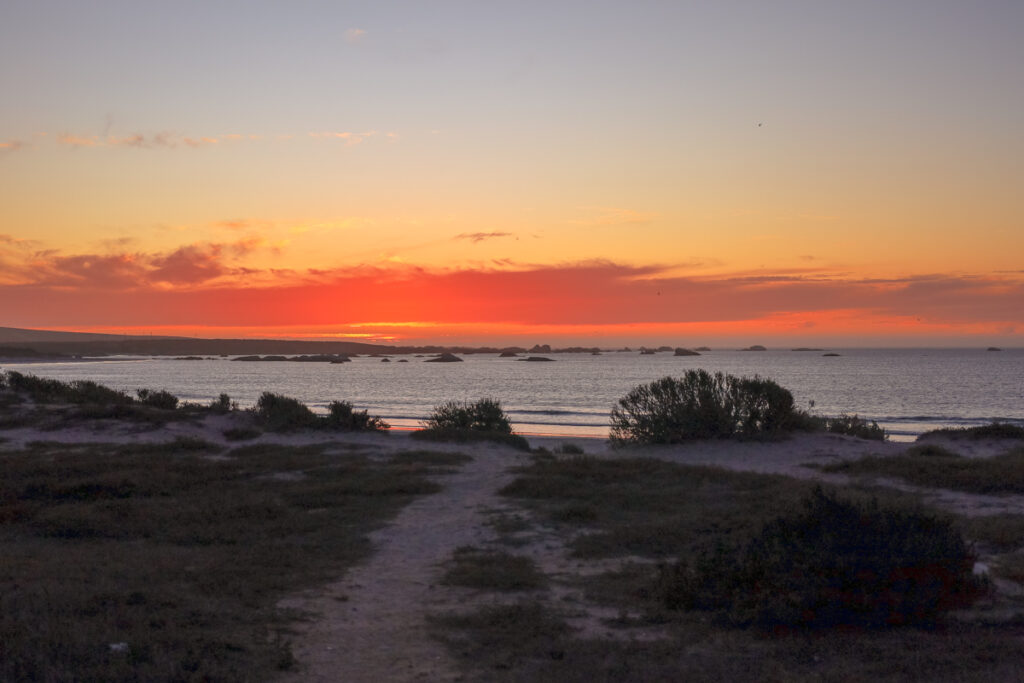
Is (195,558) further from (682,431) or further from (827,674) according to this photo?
(682,431)

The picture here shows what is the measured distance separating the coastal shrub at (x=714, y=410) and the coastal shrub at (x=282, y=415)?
1130 centimetres

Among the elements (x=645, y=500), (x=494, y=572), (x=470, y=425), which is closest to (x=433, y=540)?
(x=494, y=572)

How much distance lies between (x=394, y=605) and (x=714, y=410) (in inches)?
648

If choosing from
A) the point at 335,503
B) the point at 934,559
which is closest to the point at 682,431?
the point at 335,503

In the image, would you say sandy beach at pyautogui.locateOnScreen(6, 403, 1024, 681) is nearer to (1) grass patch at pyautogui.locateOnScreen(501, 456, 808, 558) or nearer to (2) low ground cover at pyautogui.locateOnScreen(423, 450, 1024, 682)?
(2) low ground cover at pyautogui.locateOnScreen(423, 450, 1024, 682)

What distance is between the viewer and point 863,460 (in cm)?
1817

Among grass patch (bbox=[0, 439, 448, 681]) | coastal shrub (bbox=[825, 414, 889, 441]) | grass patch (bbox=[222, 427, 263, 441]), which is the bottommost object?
grass patch (bbox=[222, 427, 263, 441])

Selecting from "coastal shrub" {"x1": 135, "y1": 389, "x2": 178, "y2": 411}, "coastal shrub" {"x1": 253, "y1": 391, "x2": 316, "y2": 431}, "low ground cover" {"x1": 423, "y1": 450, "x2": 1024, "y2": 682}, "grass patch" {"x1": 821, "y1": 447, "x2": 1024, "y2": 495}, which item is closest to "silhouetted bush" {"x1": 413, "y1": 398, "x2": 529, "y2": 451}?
"coastal shrub" {"x1": 253, "y1": 391, "x2": 316, "y2": 431}

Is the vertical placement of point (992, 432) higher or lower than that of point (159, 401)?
higher

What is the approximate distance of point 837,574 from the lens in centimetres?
715

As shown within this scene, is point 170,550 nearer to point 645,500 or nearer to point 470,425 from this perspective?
point 645,500

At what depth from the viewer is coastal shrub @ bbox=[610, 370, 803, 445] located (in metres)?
22.9

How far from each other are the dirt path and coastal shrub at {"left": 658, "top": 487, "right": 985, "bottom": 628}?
108 inches

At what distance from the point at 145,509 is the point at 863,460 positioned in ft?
51.3
